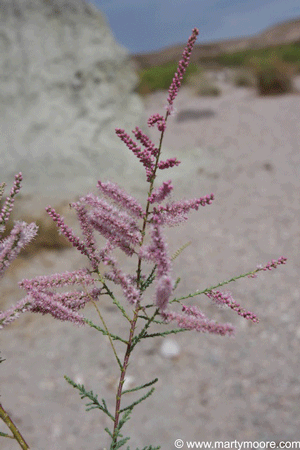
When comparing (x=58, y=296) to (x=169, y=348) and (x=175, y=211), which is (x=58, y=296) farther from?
(x=169, y=348)

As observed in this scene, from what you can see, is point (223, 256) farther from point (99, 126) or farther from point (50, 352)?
point (99, 126)

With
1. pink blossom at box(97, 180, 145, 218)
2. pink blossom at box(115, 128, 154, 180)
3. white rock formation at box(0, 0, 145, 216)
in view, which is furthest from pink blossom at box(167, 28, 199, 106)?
white rock formation at box(0, 0, 145, 216)

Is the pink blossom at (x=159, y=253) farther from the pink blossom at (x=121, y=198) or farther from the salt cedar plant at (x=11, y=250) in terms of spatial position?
the salt cedar plant at (x=11, y=250)

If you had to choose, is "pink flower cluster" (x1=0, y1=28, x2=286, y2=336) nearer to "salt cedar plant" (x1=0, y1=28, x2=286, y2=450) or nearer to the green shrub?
"salt cedar plant" (x1=0, y1=28, x2=286, y2=450)

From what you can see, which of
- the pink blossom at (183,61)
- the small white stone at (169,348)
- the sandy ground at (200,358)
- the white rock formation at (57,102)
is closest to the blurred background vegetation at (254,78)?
the white rock formation at (57,102)

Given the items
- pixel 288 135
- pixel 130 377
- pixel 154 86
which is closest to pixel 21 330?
pixel 130 377
